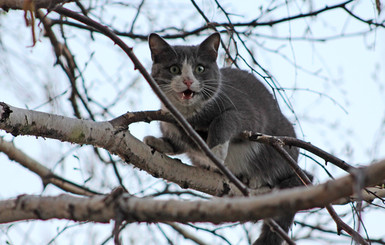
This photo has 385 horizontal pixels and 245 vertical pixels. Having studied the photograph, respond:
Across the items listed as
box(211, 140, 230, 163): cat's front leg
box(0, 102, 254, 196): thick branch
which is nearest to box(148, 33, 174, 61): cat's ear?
box(211, 140, 230, 163): cat's front leg

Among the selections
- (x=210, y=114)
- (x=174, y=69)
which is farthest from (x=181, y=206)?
(x=174, y=69)

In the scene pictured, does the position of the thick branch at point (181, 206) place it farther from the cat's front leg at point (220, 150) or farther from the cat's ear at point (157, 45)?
the cat's ear at point (157, 45)

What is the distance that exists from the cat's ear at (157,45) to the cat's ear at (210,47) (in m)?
0.25

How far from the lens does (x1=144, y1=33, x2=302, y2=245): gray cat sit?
3.37 m

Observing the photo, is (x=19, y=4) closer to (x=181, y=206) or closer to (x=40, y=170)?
(x=181, y=206)

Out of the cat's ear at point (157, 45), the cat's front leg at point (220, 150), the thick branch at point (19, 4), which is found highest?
the cat's ear at point (157, 45)

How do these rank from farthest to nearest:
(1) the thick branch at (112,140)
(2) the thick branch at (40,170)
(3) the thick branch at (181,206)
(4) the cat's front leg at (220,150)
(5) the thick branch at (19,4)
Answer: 1. (2) the thick branch at (40,170)
2. (4) the cat's front leg at (220,150)
3. (1) the thick branch at (112,140)
4. (5) the thick branch at (19,4)
5. (3) the thick branch at (181,206)

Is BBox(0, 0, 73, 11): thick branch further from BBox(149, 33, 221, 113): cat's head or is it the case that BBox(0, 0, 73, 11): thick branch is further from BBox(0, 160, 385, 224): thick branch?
BBox(149, 33, 221, 113): cat's head

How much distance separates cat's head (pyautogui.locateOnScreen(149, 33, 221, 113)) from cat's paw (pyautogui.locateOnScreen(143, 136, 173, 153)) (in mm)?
304

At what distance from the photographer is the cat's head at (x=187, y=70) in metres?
3.35

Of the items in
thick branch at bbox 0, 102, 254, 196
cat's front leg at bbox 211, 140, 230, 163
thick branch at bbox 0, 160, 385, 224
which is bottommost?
thick branch at bbox 0, 160, 385, 224

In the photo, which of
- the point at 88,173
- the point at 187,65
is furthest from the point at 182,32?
the point at 88,173

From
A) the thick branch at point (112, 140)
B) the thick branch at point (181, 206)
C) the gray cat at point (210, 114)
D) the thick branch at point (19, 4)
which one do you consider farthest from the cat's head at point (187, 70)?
the thick branch at point (181, 206)

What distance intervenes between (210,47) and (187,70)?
0.36 meters
